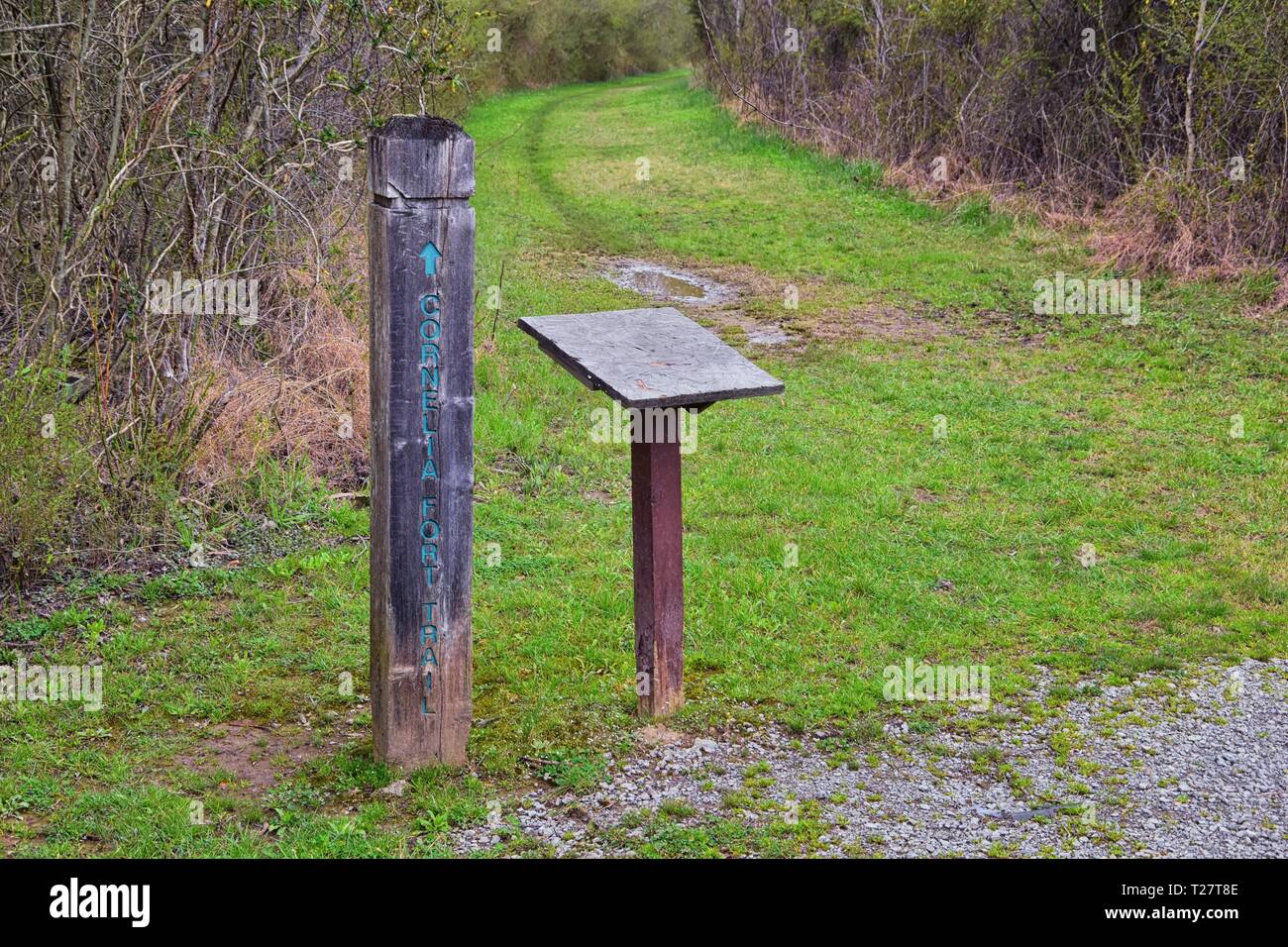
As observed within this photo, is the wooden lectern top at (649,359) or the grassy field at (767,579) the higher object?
the wooden lectern top at (649,359)

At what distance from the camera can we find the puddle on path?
12.5 meters

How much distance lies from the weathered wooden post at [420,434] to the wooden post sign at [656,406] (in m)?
0.55

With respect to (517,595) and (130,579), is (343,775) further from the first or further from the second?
(130,579)

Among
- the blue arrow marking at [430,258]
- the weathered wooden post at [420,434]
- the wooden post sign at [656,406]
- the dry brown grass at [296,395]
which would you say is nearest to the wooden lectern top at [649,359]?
the wooden post sign at [656,406]

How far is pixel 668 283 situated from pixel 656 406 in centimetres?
870

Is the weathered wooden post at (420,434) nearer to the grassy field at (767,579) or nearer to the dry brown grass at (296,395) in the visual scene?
the grassy field at (767,579)

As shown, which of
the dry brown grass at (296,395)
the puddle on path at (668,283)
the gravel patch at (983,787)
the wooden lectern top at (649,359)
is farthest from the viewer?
the puddle on path at (668,283)

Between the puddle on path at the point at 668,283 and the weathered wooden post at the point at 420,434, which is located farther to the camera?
the puddle on path at the point at 668,283

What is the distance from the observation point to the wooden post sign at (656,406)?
468 cm

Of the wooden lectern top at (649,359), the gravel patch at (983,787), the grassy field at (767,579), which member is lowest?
the gravel patch at (983,787)

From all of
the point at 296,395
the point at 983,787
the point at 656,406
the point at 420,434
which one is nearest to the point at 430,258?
the point at 420,434

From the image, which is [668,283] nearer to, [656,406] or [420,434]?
[656,406]

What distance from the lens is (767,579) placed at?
6.48 metres

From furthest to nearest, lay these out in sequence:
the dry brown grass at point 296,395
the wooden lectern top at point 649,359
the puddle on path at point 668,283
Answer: the puddle on path at point 668,283 → the dry brown grass at point 296,395 → the wooden lectern top at point 649,359
